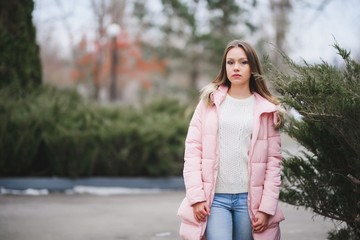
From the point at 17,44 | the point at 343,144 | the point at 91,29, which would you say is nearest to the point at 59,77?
the point at 91,29

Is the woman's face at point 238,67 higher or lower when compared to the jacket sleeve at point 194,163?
higher

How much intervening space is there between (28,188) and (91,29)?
Result: 23182mm

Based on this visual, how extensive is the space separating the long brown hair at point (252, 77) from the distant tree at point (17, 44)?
290 inches

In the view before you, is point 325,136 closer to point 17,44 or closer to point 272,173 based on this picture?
point 272,173

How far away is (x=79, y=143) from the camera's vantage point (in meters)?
9.38

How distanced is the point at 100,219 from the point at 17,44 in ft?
17.1

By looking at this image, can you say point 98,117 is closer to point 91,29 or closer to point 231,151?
point 231,151

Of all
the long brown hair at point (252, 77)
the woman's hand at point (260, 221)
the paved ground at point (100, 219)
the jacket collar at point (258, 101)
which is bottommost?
the paved ground at point (100, 219)

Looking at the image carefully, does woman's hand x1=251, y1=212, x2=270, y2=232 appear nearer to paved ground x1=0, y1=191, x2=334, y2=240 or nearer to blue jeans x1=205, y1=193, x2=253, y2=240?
blue jeans x1=205, y1=193, x2=253, y2=240

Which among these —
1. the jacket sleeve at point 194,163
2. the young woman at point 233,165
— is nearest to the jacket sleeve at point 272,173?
the young woman at point 233,165

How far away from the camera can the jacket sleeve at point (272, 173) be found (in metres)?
3.80

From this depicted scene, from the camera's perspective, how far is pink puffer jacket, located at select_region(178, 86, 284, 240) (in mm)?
3777

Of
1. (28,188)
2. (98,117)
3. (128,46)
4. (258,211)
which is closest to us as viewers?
(258,211)

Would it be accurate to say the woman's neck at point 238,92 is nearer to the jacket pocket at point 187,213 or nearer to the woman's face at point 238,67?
the woman's face at point 238,67
